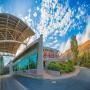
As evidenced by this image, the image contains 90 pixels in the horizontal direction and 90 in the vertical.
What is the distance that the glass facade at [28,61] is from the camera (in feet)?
10.4

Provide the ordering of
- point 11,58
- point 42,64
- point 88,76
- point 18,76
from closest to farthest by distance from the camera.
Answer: point 42,64 → point 88,76 → point 18,76 → point 11,58

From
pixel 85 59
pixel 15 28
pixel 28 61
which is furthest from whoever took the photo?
pixel 15 28

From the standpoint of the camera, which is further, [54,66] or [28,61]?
[28,61]

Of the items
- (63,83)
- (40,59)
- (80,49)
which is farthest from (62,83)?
(80,49)

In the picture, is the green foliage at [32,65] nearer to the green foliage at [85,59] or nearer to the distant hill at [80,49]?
the distant hill at [80,49]

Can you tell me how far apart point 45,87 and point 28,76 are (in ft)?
1.01

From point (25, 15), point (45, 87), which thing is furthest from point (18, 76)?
point (25, 15)

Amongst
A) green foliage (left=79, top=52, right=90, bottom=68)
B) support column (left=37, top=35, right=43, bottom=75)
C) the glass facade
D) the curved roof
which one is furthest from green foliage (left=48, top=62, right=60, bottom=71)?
the curved roof

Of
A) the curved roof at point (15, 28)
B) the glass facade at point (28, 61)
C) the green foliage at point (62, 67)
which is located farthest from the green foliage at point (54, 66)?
the curved roof at point (15, 28)

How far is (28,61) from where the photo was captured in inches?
133

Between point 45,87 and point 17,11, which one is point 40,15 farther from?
point 45,87

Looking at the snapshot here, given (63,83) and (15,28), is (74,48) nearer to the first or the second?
(63,83)

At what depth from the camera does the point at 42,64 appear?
9.93 feet

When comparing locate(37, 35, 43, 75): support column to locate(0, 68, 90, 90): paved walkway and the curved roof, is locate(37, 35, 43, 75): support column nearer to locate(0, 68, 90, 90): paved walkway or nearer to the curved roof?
locate(0, 68, 90, 90): paved walkway
